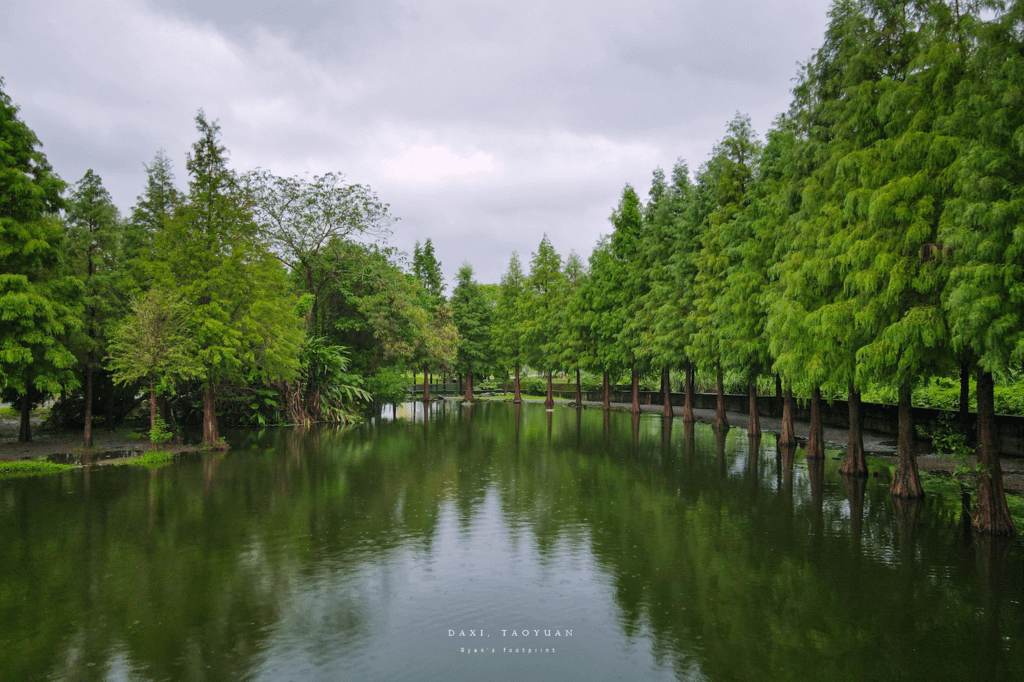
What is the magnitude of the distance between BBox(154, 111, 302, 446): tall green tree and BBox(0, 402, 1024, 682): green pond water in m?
7.09

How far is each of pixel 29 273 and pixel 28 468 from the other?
6873 mm

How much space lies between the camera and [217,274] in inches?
1049

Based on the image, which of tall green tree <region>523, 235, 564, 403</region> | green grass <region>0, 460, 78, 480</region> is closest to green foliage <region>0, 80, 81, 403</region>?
green grass <region>0, 460, 78, 480</region>

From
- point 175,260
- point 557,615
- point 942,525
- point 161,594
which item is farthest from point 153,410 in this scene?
point 942,525

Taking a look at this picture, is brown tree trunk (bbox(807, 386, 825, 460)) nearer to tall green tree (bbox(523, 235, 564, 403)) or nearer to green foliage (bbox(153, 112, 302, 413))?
green foliage (bbox(153, 112, 302, 413))

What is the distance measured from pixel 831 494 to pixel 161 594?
16.8 metres

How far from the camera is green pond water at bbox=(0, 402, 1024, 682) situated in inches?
→ 328

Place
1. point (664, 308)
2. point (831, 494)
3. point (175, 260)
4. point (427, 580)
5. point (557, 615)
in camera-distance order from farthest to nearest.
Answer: point (664, 308) → point (175, 260) → point (831, 494) → point (427, 580) → point (557, 615)

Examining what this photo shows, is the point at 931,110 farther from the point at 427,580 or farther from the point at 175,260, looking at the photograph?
the point at 175,260

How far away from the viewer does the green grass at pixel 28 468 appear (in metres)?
21.7

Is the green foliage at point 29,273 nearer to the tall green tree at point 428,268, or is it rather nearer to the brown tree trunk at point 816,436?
the brown tree trunk at point 816,436

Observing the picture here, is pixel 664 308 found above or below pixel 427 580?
above

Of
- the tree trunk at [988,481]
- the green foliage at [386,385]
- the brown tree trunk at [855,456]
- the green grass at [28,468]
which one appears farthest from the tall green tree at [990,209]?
the green foliage at [386,385]

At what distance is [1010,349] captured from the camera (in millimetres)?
11922
